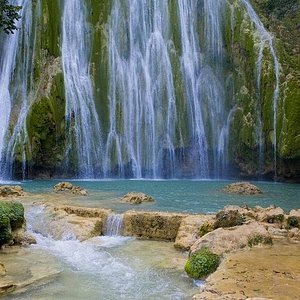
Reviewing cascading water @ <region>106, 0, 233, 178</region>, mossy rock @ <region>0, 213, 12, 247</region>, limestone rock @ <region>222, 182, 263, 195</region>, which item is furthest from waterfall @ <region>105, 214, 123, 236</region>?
cascading water @ <region>106, 0, 233, 178</region>

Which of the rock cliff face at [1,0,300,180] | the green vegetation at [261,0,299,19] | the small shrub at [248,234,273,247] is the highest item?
the green vegetation at [261,0,299,19]

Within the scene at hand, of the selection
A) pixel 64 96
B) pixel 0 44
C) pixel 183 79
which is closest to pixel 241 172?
pixel 183 79

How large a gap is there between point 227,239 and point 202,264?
0.97 metres

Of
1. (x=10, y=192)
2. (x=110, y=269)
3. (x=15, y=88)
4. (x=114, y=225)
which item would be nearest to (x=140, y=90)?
(x=15, y=88)

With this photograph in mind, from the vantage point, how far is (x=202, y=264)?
8.17m

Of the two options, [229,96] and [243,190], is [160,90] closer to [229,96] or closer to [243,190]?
[229,96]

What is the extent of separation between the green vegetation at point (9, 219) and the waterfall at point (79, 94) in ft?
61.7

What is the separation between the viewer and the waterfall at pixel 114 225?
12.7m

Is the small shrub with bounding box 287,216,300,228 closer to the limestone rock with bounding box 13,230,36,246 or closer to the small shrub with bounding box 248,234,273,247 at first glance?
the small shrub with bounding box 248,234,273,247

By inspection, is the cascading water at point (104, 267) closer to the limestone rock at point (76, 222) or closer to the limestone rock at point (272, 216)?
the limestone rock at point (76, 222)

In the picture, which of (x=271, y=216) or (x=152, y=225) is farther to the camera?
(x=152, y=225)

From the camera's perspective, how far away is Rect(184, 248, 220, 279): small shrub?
809 cm

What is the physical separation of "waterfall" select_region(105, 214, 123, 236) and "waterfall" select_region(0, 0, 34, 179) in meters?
17.7

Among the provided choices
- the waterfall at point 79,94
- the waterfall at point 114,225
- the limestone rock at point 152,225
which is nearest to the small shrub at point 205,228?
the limestone rock at point 152,225
